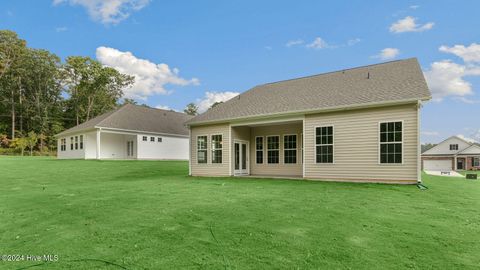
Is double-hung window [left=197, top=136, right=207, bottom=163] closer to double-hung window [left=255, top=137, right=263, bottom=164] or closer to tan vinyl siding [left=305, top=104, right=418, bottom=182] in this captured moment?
double-hung window [left=255, top=137, right=263, bottom=164]

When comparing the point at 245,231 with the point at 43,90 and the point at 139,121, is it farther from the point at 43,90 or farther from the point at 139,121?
the point at 43,90

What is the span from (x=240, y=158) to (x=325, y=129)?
5.14 meters

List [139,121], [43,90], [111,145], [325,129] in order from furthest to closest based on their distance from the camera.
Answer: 1. [43,90]
2. [139,121]
3. [111,145]
4. [325,129]

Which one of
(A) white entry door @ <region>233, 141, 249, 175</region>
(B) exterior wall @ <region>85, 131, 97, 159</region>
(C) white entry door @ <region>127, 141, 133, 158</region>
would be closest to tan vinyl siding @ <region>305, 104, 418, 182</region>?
(A) white entry door @ <region>233, 141, 249, 175</region>

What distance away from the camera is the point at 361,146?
10.9 m

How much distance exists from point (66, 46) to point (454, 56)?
43706mm

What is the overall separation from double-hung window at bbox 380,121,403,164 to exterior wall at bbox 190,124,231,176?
6.91m

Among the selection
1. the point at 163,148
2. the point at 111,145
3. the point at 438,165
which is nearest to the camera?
the point at 111,145

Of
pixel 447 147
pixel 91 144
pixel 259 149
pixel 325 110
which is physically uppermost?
pixel 325 110

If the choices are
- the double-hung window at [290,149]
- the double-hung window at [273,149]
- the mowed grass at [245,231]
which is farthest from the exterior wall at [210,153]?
the mowed grass at [245,231]

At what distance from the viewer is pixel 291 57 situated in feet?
67.4

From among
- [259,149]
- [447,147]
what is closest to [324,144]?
[259,149]

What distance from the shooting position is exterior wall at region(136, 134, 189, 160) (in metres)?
25.3

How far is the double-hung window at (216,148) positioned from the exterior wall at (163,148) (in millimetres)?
12430
